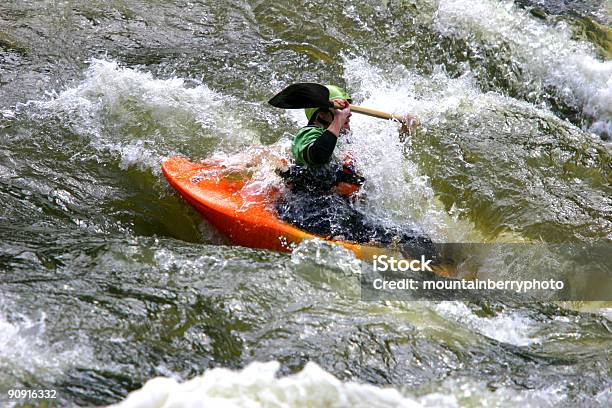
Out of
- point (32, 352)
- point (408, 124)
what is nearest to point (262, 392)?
point (32, 352)

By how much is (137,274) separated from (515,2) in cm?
512

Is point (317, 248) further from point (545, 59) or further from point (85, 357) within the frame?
point (545, 59)

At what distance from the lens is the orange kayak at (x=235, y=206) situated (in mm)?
3701

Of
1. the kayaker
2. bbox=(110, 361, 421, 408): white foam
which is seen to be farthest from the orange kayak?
bbox=(110, 361, 421, 408): white foam

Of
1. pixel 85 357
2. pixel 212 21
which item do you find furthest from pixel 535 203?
pixel 212 21

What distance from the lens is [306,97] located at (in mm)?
3826

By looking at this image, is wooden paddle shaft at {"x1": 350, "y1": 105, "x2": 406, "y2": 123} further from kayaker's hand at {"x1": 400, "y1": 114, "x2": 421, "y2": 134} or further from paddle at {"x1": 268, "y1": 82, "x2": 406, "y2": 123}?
paddle at {"x1": 268, "y1": 82, "x2": 406, "y2": 123}

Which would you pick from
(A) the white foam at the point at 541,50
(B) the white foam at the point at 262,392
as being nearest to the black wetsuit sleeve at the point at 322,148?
(B) the white foam at the point at 262,392

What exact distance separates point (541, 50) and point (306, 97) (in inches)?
117

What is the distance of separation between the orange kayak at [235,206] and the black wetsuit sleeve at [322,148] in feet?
1.32

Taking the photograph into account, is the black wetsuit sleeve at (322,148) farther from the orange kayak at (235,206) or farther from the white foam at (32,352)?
the white foam at (32,352)

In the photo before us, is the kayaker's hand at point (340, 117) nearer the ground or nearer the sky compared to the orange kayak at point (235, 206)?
nearer the sky

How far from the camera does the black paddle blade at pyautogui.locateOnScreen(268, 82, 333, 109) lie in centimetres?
379

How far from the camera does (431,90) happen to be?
17.6ft
